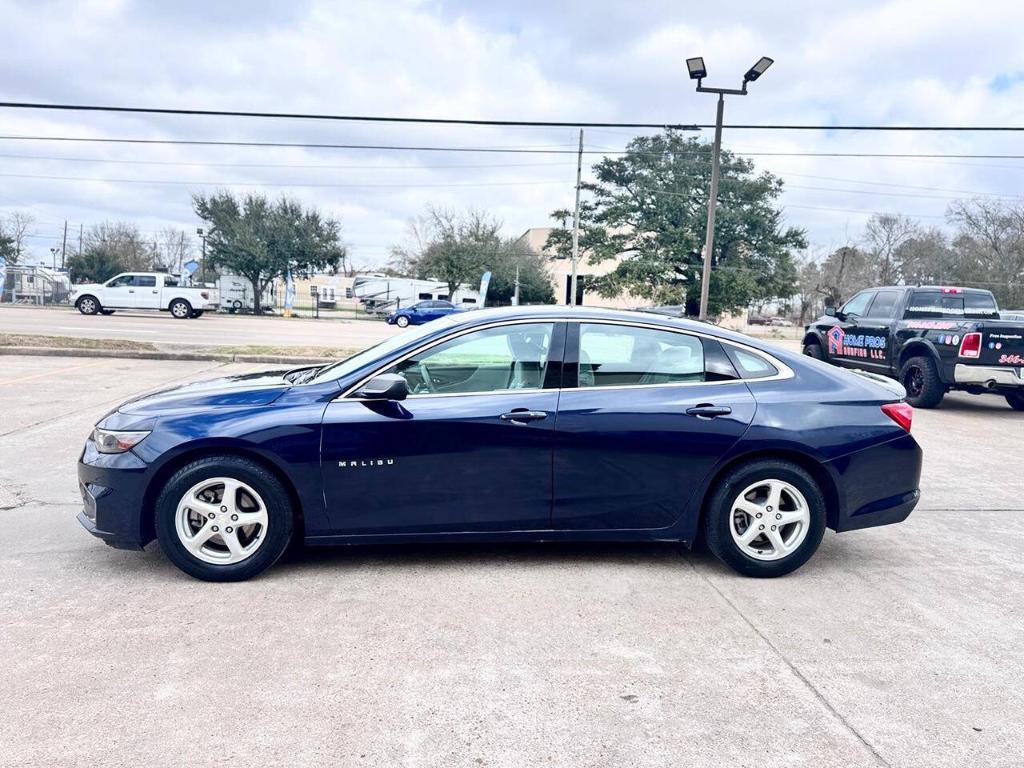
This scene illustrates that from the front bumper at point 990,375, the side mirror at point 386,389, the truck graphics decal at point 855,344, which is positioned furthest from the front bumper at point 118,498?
the truck graphics decal at point 855,344

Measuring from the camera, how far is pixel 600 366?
432 centimetres

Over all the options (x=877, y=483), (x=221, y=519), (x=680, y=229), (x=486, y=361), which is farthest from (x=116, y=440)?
(x=680, y=229)

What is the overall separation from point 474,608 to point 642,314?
2.05 m

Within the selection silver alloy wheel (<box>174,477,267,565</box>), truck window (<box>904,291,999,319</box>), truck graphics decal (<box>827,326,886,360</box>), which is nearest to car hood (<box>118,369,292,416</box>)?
silver alloy wheel (<box>174,477,267,565</box>)

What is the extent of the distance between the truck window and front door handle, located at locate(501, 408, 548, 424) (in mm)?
10104

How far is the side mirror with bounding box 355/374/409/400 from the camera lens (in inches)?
156

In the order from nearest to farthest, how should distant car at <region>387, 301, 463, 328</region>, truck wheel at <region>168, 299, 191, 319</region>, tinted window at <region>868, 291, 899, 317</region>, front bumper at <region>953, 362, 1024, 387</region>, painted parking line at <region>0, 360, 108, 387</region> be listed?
front bumper at <region>953, 362, 1024, 387</region> → painted parking line at <region>0, 360, 108, 387</region> → tinted window at <region>868, 291, 899, 317</region> → truck wheel at <region>168, 299, 191, 319</region> → distant car at <region>387, 301, 463, 328</region>

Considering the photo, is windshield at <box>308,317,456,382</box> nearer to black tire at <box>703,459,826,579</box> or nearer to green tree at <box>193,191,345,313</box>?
black tire at <box>703,459,826,579</box>

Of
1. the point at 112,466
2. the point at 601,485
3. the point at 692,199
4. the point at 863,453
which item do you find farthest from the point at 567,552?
the point at 692,199

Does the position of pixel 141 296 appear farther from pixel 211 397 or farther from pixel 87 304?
pixel 211 397

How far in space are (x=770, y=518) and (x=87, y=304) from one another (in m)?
34.6

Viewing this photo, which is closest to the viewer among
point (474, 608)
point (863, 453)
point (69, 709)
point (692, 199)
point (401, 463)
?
point (69, 709)

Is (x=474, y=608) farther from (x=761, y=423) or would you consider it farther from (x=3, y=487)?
(x=3, y=487)

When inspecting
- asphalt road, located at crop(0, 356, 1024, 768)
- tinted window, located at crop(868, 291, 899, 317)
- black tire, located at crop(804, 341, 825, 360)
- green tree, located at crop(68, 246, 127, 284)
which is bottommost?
asphalt road, located at crop(0, 356, 1024, 768)
